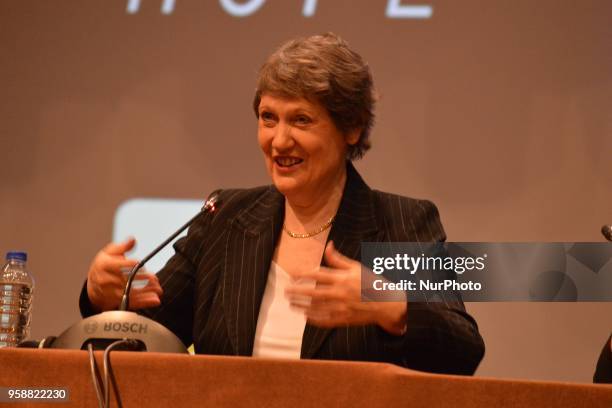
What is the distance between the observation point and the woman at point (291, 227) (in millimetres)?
1802

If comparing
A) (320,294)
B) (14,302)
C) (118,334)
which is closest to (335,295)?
(320,294)

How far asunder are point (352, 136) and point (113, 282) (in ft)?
2.47

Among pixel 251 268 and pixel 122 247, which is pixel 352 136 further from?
pixel 122 247

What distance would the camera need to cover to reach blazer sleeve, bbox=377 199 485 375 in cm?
146

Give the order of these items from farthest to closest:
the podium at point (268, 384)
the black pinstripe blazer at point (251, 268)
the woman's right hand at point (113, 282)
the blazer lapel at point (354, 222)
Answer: the blazer lapel at point (354, 222), the black pinstripe blazer at point (251, 268), the woman's right hand at point (113, 282), the podium at point (268, 384)

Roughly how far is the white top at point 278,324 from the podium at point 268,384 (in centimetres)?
69

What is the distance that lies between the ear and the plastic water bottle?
0.84 meters

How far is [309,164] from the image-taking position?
195 centimetres

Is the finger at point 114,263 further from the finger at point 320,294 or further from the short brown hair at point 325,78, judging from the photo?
the short brown hair at point 325,78

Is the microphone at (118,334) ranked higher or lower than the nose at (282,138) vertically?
lower

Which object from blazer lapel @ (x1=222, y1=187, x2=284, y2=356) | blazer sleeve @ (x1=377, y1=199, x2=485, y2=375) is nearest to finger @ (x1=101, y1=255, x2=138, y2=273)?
blazer lapel @ (x1=222, y1=187, x2=284, y2=356)

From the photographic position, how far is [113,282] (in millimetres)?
1586

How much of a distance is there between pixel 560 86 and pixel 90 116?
1.83 meters

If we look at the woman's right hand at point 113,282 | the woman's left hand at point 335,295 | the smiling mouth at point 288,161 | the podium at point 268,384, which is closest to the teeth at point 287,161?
the smiling mouth at point 288,161
